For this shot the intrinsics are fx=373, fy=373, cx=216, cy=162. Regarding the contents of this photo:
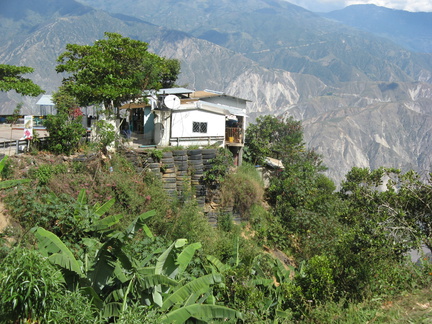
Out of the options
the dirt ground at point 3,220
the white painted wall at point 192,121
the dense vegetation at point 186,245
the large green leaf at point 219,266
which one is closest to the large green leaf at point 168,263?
the dense vegetation at point 186,245

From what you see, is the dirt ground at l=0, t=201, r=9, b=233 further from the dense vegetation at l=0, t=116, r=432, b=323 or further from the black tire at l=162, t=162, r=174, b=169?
the black tire at l=162, t=162, r=174, b=169

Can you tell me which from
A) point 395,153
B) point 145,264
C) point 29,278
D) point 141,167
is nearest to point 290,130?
point 141,167

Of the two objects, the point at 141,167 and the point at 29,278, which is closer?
the point at 29,278

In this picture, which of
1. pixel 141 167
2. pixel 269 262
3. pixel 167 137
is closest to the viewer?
pixel 269 262

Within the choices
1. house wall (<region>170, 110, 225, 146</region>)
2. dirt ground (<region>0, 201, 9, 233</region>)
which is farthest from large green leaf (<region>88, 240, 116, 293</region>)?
house wall (<region>170, 110, 225, 146</region>)

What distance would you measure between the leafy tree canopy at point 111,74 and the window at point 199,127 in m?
2.80

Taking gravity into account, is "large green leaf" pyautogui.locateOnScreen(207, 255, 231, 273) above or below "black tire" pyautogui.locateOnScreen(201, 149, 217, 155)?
below

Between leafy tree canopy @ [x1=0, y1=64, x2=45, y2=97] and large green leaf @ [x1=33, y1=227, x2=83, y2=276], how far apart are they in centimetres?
1509

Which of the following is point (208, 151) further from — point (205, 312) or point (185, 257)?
point (205, 312)

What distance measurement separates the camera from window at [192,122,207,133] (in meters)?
19.7

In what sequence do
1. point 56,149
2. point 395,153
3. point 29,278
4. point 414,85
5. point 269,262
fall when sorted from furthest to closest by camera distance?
point 414,85 < point 395,153 < point 56,149 < point 269,262 < point 29,278

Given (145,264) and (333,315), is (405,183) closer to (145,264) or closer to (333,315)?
(333,315)

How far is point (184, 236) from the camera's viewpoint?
13148mm

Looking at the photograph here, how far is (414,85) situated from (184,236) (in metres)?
201
